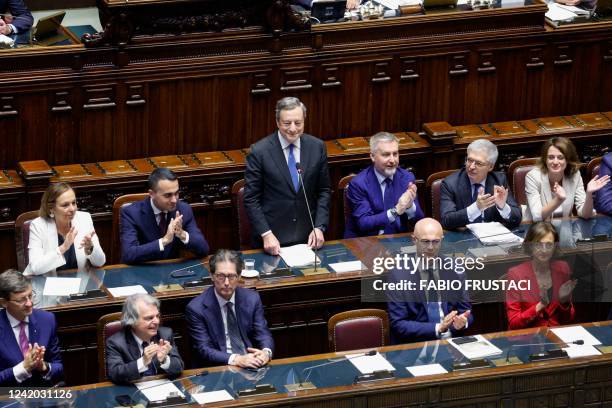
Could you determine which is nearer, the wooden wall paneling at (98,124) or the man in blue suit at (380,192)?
the man in blue suit at (380,192)

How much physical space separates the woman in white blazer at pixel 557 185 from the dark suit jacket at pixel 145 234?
2.10 meters

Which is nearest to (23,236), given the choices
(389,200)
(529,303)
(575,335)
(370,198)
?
(370,198)

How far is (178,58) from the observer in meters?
10.1

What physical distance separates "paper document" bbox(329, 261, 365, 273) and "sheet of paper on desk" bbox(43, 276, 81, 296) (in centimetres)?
146

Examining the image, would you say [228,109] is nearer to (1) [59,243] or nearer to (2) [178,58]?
(2) [178,58]

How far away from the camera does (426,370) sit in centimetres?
803

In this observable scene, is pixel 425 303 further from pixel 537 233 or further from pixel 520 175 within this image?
pixel 520 175

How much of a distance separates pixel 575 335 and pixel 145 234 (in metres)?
2.48

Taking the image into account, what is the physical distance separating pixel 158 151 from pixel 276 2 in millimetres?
1233

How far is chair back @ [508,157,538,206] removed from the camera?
32.2 ft

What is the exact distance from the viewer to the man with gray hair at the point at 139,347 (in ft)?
25.4

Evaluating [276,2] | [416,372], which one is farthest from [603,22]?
[416,372]

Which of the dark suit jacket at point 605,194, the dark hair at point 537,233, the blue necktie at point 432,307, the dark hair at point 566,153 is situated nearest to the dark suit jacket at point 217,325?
the blue necktie at point 432,307

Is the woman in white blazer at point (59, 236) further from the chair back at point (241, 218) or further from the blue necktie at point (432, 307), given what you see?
the blue necktie at point (432, 307)
